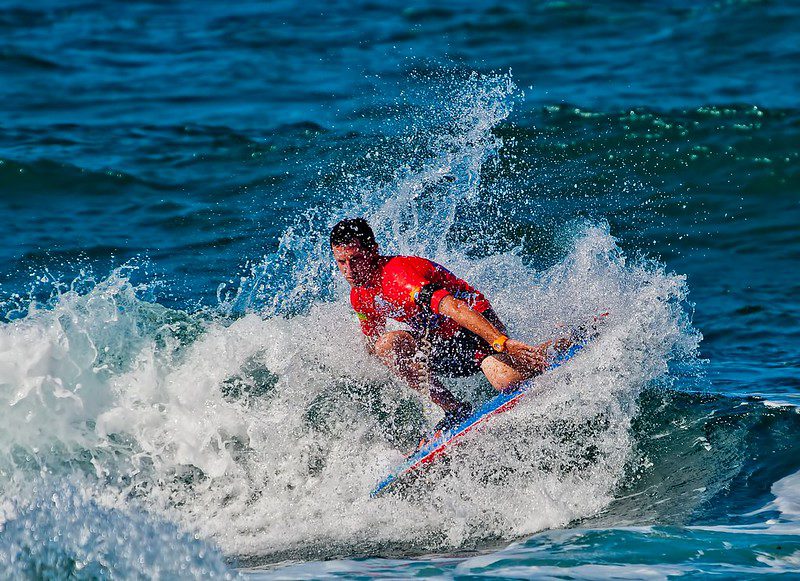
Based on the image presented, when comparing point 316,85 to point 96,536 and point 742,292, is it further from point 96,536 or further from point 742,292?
point 96,536

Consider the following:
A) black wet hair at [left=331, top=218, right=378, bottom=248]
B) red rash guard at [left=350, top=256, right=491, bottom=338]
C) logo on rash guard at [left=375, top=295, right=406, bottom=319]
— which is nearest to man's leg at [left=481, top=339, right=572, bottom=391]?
red rash guard at [left=350, top=256, right=491, bottom=338]

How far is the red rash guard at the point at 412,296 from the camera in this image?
712 centimetres

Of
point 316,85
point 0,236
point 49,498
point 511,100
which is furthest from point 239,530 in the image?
point 316,85

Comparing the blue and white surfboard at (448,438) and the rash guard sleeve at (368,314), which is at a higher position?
the rash guard sleeve at (368,314)

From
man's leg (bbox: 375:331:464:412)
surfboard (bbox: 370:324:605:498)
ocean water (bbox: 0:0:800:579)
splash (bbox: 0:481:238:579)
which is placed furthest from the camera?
man's leg (bbox: 375:331:464:412)

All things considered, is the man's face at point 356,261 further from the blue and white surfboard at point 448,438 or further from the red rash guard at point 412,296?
the blue and white surfboard at point 448,438

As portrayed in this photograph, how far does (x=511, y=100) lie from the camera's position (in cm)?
1609

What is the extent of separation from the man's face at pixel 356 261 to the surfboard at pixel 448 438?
1190 mm

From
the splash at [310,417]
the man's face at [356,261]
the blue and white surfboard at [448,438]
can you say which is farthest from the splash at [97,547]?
the man's face at [356,261]

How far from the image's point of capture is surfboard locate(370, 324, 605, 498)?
22.6 feet

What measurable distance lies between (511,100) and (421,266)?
945 cm

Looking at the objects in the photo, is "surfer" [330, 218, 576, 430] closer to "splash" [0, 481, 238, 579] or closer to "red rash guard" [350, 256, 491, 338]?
"red rash guard" [350, 256, 491, 338]

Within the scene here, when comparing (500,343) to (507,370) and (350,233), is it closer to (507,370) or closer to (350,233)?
(507,370)

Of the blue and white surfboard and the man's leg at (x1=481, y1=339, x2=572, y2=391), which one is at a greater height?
the man's leg at (x1=481, y1=339, x2=572, y2=391)
